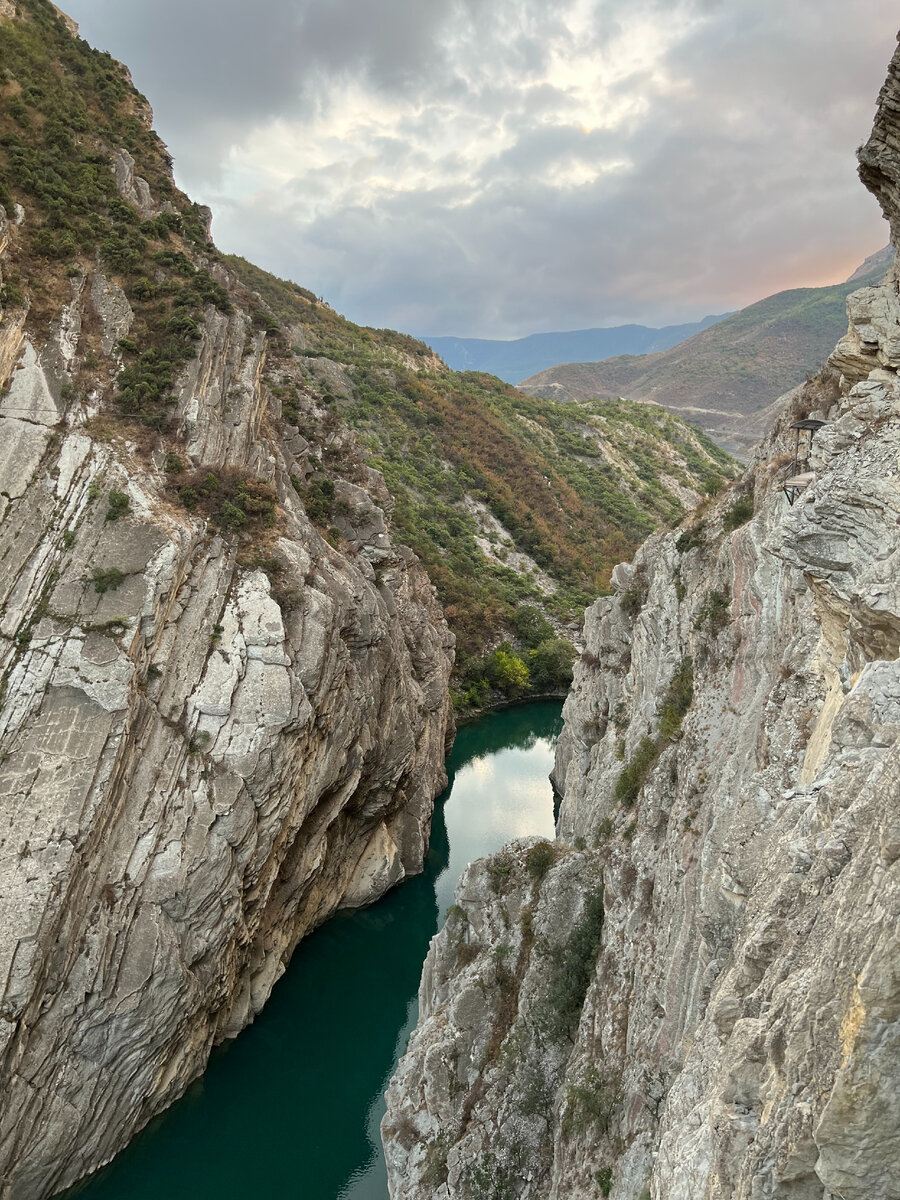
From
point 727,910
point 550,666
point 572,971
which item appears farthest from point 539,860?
point 550,666

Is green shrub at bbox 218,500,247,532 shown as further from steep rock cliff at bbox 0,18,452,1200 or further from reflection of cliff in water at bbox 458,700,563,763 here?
reflection of cliff in water at bbox 458,700,563,763

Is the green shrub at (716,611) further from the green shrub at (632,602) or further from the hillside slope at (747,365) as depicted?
the hillside slope at (747,365)

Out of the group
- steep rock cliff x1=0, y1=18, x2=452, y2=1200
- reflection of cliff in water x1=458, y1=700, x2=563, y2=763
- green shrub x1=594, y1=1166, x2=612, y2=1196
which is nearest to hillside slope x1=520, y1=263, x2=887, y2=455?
reflection of cliff in water x1=458, y1=700, x2=563, y2=763

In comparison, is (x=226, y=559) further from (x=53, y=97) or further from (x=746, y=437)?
(x=746, y=437)

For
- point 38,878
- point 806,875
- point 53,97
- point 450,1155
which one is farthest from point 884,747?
point 53,97

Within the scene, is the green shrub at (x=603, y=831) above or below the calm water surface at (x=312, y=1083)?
above

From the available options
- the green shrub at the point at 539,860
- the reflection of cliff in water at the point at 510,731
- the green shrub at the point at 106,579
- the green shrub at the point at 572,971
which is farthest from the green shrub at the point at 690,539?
the reflection of cliff in water at the point at 510,731
